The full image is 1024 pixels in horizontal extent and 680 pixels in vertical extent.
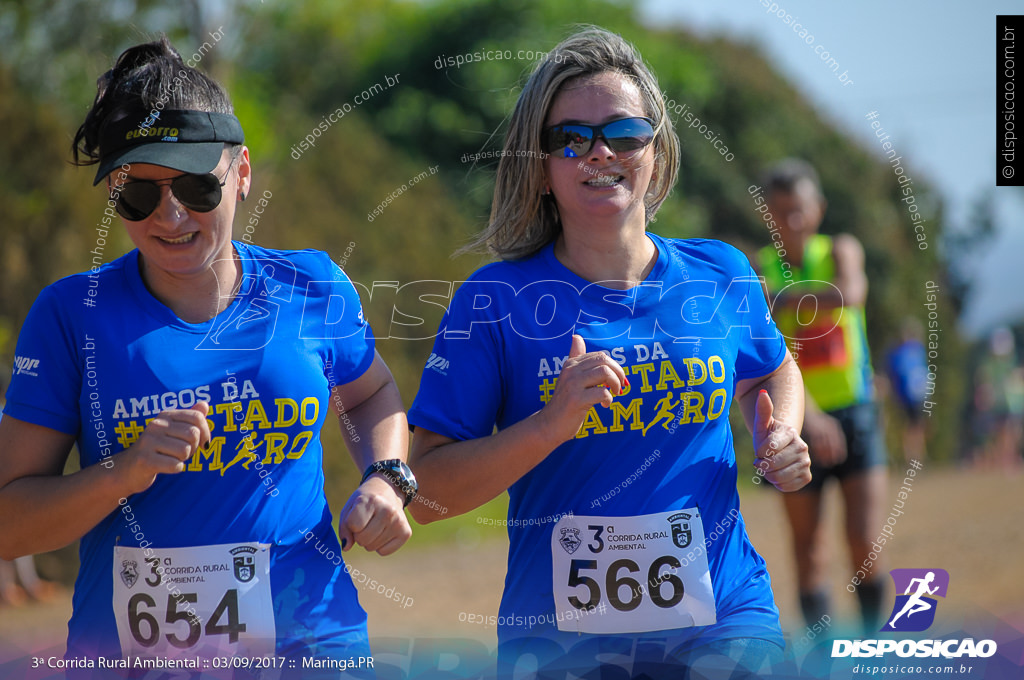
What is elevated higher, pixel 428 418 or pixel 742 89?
pixel 742 89

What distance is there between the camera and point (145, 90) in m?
2.34

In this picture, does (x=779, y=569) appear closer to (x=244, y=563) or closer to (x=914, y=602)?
(x=914, y=602)

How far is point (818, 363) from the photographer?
557 cm

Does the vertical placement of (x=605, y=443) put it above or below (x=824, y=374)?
below

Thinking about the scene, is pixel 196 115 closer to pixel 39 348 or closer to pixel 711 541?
pixel 39 348

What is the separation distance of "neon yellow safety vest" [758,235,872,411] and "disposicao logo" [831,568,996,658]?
171 centimetres

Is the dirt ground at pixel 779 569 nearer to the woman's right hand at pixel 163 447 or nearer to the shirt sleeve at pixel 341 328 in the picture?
the shirt sleeve at pixel 341 328

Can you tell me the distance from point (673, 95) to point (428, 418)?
44.1 ft

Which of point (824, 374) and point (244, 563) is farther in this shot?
point (824, 374)

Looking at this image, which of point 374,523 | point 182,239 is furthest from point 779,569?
point 182,239

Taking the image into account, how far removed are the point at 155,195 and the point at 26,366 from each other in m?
0.47

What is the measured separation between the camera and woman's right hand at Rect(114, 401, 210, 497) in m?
2.10

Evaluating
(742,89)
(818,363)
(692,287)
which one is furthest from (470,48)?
(692,287)

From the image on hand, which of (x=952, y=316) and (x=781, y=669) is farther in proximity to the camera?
(x=952, y=316)
